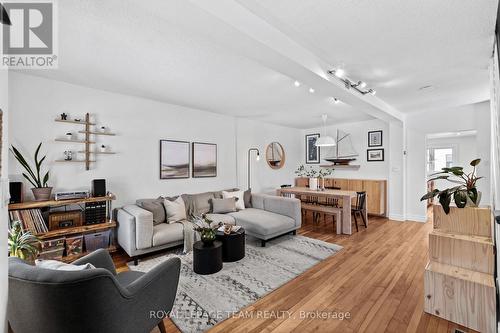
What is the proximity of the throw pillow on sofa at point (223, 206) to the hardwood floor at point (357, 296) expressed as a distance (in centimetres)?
162

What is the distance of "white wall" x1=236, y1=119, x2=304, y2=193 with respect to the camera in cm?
552

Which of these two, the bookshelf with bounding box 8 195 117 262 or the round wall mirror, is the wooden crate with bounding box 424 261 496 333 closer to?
the bookshelf with bounding box 8 195 117 262

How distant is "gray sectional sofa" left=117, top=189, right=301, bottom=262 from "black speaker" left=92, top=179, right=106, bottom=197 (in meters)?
0.39

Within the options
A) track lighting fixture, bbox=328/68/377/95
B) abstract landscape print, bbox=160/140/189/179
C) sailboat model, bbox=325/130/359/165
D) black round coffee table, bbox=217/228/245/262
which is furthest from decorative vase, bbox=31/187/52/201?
sailboat model, bbox=325/130/359/165

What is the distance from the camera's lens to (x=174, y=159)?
4.21 meters

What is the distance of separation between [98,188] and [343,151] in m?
5.69

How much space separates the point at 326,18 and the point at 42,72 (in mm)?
3366

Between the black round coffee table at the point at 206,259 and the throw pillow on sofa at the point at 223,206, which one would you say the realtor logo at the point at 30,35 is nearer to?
the black round coffee table at the point at 206,259

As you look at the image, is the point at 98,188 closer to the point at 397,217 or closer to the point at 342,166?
the point at 342,166

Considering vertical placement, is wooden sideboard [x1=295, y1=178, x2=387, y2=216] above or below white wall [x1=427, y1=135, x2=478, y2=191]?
below

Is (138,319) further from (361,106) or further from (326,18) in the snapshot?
(361,106)

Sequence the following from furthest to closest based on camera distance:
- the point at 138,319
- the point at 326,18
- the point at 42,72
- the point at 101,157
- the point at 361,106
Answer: the point at 361,106 < the point at 101,157 < the point at 42,72 < the point at 326,18 < the point at 138,319

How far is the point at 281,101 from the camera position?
4094mm

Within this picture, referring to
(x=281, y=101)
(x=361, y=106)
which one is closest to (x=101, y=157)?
(x=281, y=101)
